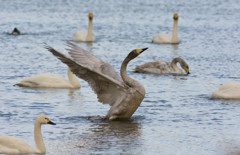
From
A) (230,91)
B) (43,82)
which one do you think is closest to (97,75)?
(230,91)

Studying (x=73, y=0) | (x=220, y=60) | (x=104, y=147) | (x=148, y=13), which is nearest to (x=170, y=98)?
(x=104, y=147)

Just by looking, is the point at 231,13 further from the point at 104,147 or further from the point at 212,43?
the point at 104,147

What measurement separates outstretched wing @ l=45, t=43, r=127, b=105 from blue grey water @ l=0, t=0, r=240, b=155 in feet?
1.58

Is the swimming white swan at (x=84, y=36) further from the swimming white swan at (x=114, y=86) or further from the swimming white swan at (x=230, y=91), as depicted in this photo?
the swimming white swan at (x=114, y=86)

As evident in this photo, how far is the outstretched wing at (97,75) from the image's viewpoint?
1149 centimetres

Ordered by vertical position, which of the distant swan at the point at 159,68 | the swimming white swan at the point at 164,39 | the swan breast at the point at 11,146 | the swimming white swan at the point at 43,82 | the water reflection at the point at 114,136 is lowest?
the swimming white swan at the point at 164,39

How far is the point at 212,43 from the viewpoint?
25125 millimetres

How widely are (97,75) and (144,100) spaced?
257 cm

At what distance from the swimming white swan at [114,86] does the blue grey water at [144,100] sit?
27 cm

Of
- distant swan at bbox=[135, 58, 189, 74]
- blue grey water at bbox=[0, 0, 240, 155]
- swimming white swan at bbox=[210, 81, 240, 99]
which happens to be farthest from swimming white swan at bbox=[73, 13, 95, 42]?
swimming white swan at bbox=[210, 81, 240, 99]

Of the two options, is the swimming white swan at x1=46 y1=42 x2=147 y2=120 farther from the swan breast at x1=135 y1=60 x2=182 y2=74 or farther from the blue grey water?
the swan breast at x1=135 y1=60 x2=182 y2=74

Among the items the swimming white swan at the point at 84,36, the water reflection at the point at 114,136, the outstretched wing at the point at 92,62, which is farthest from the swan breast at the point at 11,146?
the swimming white swan at the point at 84,36

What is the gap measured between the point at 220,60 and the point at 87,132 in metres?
10.4

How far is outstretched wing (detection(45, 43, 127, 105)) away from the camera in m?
11.5
